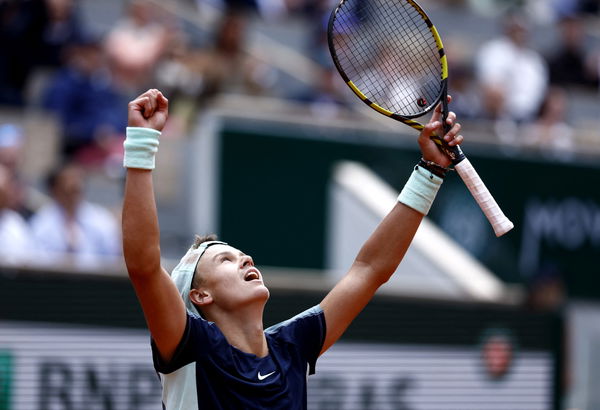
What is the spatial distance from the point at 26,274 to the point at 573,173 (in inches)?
263

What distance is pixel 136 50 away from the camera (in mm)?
10641

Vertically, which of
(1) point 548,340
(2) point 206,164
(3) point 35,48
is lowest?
(1) point 548,340

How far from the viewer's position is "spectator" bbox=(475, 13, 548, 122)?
1275cm

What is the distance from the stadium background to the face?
2720 mm

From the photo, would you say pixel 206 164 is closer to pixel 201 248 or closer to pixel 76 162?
pixel 76 162

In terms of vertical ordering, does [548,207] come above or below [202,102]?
below

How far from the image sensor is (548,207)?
39.5ft

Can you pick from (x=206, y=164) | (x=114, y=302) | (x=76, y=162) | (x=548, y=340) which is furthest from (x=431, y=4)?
(x=114, y=302)

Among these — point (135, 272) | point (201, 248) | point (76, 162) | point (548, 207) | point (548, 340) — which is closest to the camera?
point (135, 272)

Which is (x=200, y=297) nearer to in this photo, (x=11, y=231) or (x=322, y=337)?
(x=322, y=337)

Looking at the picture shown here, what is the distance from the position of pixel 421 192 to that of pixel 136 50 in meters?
6.62

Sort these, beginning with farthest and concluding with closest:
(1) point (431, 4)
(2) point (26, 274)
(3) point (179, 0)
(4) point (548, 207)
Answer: (1) point (431, 4)
(3) point (179, 0)
(4) point (548, 207)
(2) point (26, 274)

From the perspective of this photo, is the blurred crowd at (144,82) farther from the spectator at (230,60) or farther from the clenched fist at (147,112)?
the clenched fist at (147,112)

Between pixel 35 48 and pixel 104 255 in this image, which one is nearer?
pixel 104 255
